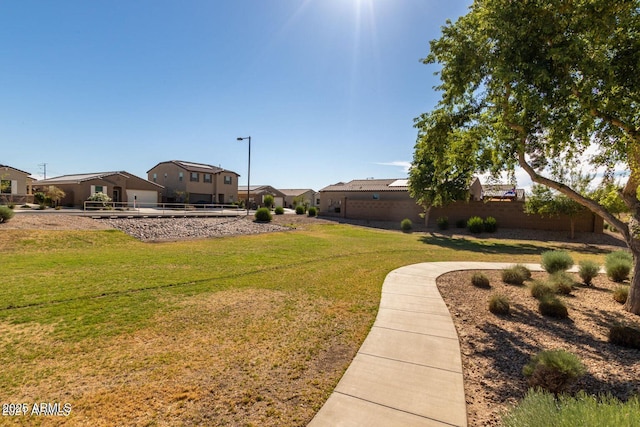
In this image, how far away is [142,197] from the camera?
44125 millimetres

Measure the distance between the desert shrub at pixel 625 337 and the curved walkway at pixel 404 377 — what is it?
2.78 metres

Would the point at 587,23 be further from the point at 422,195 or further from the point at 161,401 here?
the point at 422,195

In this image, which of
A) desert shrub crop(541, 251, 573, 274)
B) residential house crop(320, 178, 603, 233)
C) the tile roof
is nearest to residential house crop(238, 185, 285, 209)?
the tile roof

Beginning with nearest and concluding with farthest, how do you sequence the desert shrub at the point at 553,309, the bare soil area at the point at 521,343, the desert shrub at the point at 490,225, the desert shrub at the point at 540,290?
the bare soil area at the point at 521,343
the desert shrub at the point at 553,309
the desert shrub at the point at 540,290
the desert shrub at the point at 490,225

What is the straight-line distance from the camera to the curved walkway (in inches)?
138

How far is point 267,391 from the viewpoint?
404 centimetres

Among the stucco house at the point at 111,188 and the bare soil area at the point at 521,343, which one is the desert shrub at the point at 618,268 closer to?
the bare soil area at the point at 521,343

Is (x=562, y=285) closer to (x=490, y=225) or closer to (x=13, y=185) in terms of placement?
(x=490, y=225)

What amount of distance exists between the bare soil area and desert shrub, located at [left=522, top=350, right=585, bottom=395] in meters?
0.26

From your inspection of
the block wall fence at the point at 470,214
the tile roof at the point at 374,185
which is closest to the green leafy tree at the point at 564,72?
the block wall fence at the point at 470,214

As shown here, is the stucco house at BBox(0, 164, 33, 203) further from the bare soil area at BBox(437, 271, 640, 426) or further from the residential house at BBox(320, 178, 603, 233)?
the bare soil area at BBox(437, 271, 640, 426)

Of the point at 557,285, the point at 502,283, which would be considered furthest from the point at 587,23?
the point at 502,283

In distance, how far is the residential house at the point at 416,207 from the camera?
24.4 metres

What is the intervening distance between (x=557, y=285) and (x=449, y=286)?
115 inches
